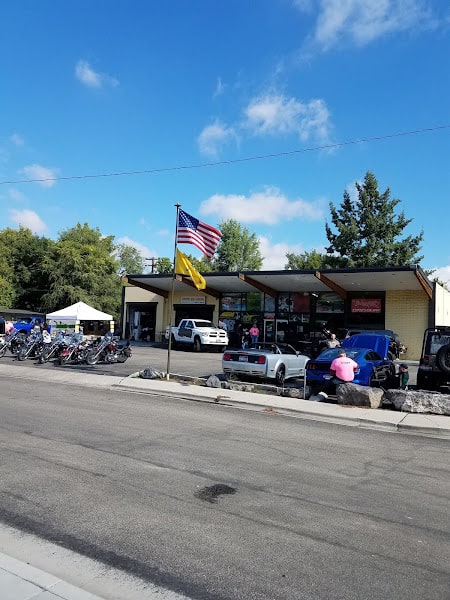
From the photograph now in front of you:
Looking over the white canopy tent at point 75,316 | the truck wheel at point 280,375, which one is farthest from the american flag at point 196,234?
the white canopy tent at point 75,316

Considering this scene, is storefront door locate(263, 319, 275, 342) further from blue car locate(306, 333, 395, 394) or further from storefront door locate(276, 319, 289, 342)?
blue car locate(306, 333, 395, 394)

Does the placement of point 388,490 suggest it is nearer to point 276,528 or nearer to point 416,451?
point 276,528

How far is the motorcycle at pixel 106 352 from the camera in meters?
20.4

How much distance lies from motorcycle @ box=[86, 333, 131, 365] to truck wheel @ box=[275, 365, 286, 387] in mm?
7832

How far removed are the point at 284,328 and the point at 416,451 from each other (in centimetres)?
2697

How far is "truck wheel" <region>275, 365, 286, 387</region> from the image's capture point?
16.1 meters

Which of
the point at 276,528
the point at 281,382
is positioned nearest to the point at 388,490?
the point at 276,528

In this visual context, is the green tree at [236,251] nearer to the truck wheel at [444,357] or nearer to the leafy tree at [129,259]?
the leafy tree at [129,259]

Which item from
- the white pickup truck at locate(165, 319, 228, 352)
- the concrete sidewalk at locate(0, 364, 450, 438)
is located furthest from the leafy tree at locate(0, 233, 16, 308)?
the concrete sidewalk at locate(0, 364, 450, 438)

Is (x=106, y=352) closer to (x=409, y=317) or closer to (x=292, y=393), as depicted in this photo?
(x=292, y=393)

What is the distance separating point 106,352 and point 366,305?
59.0ft

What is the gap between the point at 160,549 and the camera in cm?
415

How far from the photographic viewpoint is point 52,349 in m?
21.3

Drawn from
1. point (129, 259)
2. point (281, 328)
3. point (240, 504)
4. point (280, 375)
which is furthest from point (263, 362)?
point (129, 259)
